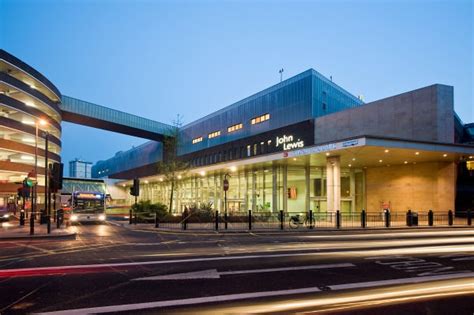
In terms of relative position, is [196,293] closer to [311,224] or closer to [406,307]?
[406,307]

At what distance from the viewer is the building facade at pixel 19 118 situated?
5225 centimetres

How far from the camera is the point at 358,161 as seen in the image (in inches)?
1312

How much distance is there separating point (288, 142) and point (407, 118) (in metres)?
13.4

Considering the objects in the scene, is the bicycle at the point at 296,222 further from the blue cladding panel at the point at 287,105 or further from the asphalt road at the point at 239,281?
the blue cladding panel at the point at 287,105

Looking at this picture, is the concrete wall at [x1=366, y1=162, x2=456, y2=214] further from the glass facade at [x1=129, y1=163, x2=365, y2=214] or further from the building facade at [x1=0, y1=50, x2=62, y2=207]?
the building facade at [x1=0, y1=50, x2=62, y2=207]

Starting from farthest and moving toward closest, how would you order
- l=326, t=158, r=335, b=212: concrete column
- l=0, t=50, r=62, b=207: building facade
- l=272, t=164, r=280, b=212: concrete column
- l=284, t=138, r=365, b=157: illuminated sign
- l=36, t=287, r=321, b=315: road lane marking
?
1. l=0, t=50, r=62, b=207: building facade
2. l=272, t=164, r=280, b=212: concrete column
3. l=326, t=158, r=335, b=212: concrete column
4. l=284, t=138, r=365, b=157: illuminated sign
5. l=36, t=287, r=321, b=315: road lane marking

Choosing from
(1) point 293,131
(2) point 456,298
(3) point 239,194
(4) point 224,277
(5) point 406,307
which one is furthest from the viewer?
(3) point 239,194

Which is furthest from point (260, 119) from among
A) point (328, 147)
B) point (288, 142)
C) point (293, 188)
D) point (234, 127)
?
point (328, 147)

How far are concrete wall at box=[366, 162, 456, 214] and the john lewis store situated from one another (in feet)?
0.28

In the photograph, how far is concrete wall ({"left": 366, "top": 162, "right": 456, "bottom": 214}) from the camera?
31.5 metres

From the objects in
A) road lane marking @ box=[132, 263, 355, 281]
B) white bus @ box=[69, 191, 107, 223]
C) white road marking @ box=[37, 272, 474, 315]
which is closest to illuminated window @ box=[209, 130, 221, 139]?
white bus @ box=[69, 191, 107, 223]

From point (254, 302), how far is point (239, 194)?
126 ft

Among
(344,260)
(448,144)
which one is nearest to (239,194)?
(448,144)

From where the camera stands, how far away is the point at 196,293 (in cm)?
730
